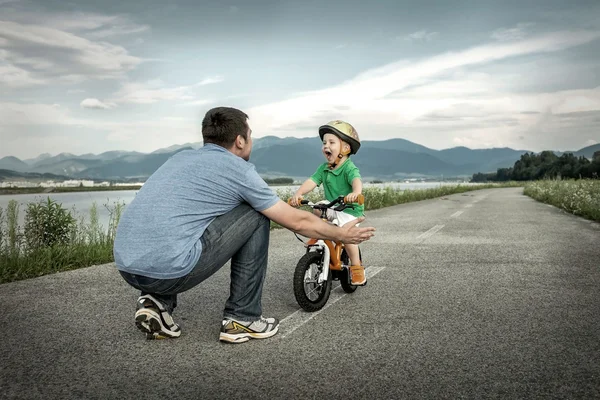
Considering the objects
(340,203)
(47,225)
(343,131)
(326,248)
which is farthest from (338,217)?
(47,225)

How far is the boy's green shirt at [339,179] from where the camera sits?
462 centimetres

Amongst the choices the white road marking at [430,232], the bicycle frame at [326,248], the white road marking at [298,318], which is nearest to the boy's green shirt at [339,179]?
the bicycle frame at [326,248]

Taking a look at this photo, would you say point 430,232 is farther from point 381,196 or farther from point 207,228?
point 381,196

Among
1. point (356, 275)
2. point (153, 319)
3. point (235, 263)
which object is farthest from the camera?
point (356, 275)

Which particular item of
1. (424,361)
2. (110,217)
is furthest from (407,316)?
(110,217)

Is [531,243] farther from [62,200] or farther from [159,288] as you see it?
[62,200]

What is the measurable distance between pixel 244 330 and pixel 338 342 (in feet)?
2.32

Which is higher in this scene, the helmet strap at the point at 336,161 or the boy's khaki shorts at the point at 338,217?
the helmet strap at the point at 336,161

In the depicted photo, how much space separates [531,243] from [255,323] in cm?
688

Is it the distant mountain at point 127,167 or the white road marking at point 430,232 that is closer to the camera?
the white road marking at point 430,232

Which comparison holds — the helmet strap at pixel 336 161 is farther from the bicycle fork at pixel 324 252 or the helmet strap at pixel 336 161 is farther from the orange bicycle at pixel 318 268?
the bicycle fork at pixel 324 252

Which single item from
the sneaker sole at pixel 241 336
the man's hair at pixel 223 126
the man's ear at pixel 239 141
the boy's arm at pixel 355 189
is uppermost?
the man's hair at pixel 223 126

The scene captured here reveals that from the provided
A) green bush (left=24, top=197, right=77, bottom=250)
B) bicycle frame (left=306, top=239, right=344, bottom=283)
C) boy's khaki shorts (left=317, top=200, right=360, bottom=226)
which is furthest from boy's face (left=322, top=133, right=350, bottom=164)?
green bush (left=24, top=197, right=77, bottom=250)

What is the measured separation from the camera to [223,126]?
336cm
